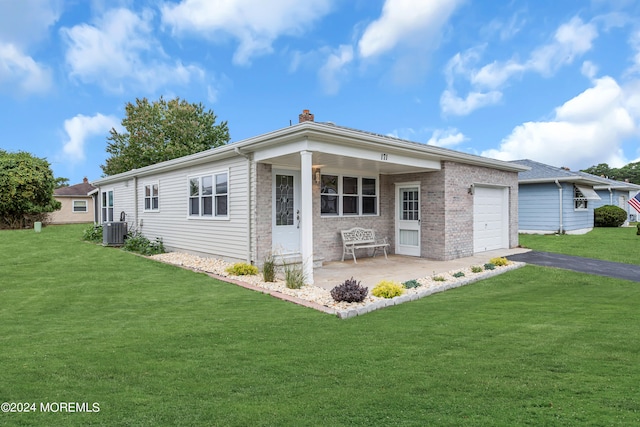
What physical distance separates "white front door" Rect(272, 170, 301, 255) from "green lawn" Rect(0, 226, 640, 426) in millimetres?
2996

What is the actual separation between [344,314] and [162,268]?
6394 mm

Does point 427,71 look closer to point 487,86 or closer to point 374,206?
point 487,86

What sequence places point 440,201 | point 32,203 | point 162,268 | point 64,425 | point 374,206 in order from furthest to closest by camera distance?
point 32,203 → point 374,206 → point 440,201 → point 162,268 → point 64,425

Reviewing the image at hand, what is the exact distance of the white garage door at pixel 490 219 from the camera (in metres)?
12.3

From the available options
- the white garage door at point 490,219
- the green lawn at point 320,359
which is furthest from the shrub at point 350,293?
the white garage door at point 490,219

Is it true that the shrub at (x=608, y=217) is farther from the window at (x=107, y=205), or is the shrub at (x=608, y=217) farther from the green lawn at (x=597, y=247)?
the window at (x=107, y=205)

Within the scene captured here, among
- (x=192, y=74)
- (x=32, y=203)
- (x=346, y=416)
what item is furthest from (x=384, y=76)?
(x=32, y=203)

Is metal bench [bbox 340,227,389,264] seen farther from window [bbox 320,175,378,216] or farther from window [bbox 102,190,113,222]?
window [bbox 102,190,113,222]

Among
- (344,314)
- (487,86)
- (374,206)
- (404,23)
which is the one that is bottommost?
(344,314)

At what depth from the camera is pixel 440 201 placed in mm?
10945

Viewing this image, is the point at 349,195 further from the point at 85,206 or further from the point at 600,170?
the point at 600,170

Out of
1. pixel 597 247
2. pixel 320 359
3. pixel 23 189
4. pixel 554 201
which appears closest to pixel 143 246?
pixel 320 359

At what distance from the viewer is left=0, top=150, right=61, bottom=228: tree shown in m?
22.7

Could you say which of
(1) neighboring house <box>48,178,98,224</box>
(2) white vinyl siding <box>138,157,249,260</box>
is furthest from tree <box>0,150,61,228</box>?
(2) white vinyl siding <box>138,157,249,260</box>
